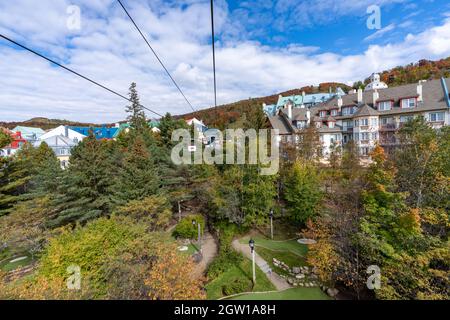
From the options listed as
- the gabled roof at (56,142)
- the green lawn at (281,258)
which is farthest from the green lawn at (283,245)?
the gabled roof at (56,142)

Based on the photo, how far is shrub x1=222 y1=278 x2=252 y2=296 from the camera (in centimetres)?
1232

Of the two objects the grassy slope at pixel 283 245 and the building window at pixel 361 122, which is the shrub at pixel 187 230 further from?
the building window at pixel 361 122

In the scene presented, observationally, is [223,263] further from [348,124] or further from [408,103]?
[408,103]

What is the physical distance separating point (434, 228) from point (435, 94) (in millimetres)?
28801

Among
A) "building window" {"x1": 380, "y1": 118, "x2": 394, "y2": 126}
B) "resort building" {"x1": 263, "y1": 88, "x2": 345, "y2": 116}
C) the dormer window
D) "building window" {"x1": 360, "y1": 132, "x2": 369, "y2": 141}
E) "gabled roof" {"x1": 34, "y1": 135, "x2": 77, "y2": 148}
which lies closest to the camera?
"building window" {"x1": 380, "y1": 118, "x2": 394, "y2": 126}

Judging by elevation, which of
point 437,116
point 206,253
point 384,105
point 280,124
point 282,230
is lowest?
point 206,253

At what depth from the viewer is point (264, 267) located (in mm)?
14742

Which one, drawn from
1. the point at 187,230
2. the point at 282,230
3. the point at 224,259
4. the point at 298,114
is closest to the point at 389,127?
the point at 298,114

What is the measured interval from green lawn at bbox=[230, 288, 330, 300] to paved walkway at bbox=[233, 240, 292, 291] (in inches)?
22.2

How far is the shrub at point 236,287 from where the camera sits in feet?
40.4

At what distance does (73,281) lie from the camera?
927 cm

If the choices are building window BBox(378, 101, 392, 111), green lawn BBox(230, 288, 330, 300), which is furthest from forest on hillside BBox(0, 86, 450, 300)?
building window BBox(378, 101, 392, 111)

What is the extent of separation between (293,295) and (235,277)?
378 cm

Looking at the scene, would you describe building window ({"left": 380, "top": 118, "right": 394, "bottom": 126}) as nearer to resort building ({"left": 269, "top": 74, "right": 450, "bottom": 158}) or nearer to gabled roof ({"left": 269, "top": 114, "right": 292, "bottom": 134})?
resort building ({"left": 269, "top": 74, "right": 450, "bottom": 158})
